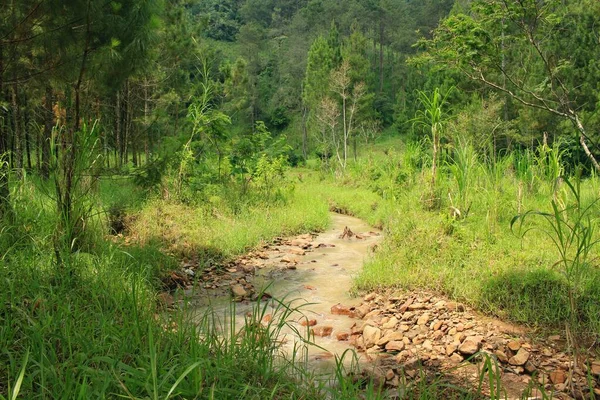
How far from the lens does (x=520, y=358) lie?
3.22 metres

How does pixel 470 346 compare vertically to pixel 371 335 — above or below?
above

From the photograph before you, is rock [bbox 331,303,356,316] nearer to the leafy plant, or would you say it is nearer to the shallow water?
the shallow water

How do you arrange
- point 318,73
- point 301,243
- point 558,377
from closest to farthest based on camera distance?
point 558,377 → point 301,243 → point 318,73

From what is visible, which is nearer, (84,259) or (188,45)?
(84,259)

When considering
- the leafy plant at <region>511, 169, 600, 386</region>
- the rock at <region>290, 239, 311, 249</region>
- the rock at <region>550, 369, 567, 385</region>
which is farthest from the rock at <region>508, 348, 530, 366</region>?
the rock at <region>290, 239, 311, 249</region>

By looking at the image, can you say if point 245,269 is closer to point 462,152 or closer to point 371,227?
point 462,152

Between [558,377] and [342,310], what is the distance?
1.91m

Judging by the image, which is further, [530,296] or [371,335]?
[530,296]

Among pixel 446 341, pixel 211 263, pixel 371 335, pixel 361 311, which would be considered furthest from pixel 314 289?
→ pixel 446 341

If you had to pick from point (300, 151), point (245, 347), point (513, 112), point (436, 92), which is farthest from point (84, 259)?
point (300, 151)

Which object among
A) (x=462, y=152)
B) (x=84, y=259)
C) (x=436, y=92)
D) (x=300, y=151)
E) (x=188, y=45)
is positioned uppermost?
(x=188, y=45)

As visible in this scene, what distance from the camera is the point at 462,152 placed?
5.72 metres

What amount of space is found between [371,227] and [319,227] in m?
1.25

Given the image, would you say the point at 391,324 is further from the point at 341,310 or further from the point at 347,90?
the point at 347,90
